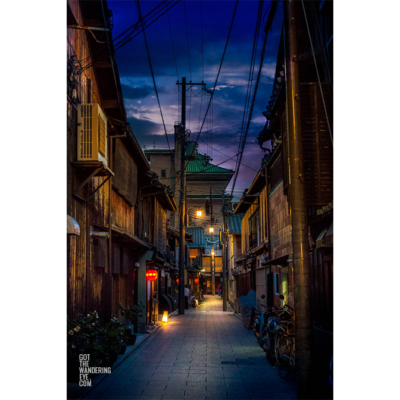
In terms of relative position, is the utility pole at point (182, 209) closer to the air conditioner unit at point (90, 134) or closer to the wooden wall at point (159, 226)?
the wooden wall at point (159, 226)

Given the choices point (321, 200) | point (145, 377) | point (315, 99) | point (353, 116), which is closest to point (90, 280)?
point (145, 377)

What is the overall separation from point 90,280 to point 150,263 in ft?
36.8

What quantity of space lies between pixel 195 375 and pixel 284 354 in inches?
95.0

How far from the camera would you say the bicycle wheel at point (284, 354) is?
37.0 ft

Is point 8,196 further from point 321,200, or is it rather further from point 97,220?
point 97,220

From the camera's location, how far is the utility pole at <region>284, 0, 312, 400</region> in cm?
855

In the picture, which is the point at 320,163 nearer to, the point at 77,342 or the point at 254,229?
the point at 77,342

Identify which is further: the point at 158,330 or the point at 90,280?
the point at 158,330

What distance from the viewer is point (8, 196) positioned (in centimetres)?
314

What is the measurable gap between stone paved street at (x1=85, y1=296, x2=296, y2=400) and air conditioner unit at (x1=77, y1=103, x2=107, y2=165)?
5.86 meters

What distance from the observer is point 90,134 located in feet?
40.0

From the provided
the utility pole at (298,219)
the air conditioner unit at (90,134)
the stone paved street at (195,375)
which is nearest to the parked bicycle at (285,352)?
the stone paved street at (195,375)

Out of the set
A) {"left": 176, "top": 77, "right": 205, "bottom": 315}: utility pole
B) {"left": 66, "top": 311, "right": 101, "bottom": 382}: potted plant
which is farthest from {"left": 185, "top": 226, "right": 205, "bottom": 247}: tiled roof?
{"left": 66, "top": 311, "right": 101, "bottom": 382}: potted plant

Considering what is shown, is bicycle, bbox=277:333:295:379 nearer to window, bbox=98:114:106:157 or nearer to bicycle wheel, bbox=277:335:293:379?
bicycle wheel, bbox=277:335:293:379
